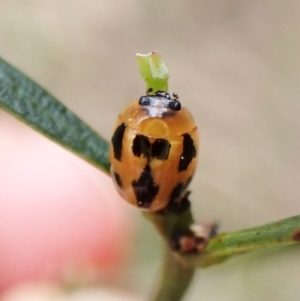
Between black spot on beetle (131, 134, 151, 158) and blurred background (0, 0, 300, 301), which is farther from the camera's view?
blurred background (0, 0, 300, 301)

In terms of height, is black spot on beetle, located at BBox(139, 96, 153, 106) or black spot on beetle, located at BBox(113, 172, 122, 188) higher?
black spot on beetle, located at BBox(139, 96, 153, 106)

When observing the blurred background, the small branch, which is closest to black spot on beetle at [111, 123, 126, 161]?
the small branch

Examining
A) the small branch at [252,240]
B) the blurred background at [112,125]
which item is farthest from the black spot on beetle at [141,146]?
the blurred background at [112,125]

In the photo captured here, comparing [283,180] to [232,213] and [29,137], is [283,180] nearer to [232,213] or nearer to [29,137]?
[232,213]

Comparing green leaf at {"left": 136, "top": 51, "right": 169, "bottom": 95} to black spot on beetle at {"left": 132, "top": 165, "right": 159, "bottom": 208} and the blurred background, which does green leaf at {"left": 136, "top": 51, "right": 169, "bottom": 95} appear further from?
the blurred background

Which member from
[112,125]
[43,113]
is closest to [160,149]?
[43,113]

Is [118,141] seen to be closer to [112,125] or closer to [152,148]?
[152,148]

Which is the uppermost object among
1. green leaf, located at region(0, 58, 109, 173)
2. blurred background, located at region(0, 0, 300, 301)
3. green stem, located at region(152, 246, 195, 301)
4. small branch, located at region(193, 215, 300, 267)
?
blurred background, located at region(0, 0, 300, 301)
